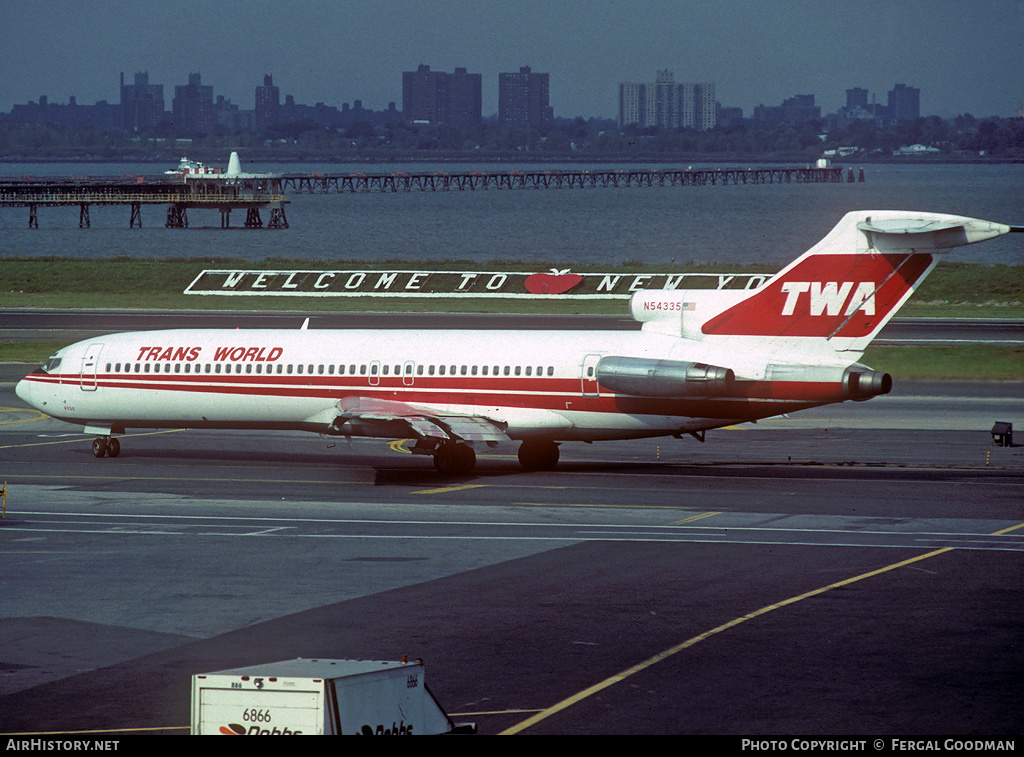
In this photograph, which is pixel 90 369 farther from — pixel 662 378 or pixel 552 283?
pixel 552 283

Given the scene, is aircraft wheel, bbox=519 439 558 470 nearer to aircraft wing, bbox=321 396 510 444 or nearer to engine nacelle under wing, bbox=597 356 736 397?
aircraft wing, bbox=321 396 510 444

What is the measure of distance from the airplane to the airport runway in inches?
71.2

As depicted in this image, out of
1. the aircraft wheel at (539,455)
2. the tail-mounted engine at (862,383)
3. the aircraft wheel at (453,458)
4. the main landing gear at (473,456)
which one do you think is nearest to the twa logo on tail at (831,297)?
the tail-mounted engine at (862,383)

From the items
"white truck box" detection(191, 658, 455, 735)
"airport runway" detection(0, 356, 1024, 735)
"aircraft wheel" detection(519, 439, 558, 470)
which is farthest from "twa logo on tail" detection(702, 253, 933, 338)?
"white truck box" detection(191, 658, 455, 735)

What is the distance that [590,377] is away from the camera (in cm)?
4094

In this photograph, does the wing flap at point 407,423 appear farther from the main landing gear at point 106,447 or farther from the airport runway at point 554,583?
the main landing gear at point 106,447

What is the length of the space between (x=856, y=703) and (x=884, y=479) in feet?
73.6

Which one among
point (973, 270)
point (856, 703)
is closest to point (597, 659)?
point (856, 703)

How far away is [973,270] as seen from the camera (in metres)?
114

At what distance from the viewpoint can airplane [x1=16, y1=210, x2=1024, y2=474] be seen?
38.5m

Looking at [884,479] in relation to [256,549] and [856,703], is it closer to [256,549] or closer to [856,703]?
[256,549]

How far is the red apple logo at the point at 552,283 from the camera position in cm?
10556

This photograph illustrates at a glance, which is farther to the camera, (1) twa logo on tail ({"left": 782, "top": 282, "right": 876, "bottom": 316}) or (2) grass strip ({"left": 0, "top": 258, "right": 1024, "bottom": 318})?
(2) grass strip ({"left": 0, "top": 258, "right": 1024, "bottom": 318})

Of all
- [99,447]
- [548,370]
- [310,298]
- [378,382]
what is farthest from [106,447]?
[310,298]
